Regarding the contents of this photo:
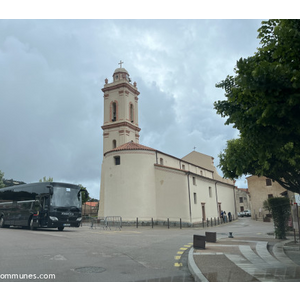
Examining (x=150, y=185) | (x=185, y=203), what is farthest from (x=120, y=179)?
(x=185, y=203)

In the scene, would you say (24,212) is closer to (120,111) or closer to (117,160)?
(117,160)

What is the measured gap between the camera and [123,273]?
22.5ft

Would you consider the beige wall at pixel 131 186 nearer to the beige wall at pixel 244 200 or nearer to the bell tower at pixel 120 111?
the bell tower at pixel 120 111

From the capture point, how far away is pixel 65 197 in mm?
21156

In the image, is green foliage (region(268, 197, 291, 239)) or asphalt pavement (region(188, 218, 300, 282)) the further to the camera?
green foliage (region(268, 197, 291, 239))

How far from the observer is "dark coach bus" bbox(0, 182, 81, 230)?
66.3ft

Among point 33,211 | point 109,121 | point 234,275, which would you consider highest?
point 109,121

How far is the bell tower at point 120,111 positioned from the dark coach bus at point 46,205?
20.6 metres

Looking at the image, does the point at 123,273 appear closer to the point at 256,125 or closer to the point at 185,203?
the point at 256,125

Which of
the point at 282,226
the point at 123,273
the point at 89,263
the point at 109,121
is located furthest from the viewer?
the point at 109,121

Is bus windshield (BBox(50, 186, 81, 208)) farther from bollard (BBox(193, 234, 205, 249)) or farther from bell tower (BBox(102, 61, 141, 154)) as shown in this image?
bell tower (BBox(102, 61, 141, 154))

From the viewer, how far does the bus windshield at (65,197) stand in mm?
20517

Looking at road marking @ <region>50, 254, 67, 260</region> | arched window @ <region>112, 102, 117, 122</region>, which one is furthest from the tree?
arched window @ <region>112, 102, 117, 122</region>

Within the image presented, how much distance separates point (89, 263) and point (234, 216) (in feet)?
161
